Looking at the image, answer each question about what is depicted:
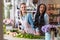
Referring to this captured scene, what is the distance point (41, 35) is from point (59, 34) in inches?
6.6

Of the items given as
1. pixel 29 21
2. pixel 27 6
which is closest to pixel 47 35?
pixel 29 21

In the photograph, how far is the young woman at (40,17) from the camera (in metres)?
1.48

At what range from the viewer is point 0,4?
1383 millimetres

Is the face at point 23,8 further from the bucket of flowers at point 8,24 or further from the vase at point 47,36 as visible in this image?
the vase at point 47,36

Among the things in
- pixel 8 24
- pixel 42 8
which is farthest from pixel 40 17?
pixel 8 24

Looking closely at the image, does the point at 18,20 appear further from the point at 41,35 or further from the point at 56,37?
the point at 56,37

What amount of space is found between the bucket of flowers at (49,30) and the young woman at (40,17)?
38 mm

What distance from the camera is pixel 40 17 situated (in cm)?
149

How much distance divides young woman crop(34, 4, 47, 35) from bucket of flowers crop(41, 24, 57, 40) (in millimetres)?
38

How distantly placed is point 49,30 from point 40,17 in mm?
149

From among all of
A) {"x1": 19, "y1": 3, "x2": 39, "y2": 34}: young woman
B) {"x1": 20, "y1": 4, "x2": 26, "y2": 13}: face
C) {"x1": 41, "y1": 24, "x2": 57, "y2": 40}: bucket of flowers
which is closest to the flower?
{"x1": 41, "y1": 24, "x2": 57, "y2": 40}: bucket of flowers

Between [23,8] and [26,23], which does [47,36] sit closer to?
[26,23]

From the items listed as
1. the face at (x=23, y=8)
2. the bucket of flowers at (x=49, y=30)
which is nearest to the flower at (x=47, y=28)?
the bucket of flowers at (x=49, y=30)

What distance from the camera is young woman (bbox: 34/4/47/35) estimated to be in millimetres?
1479
